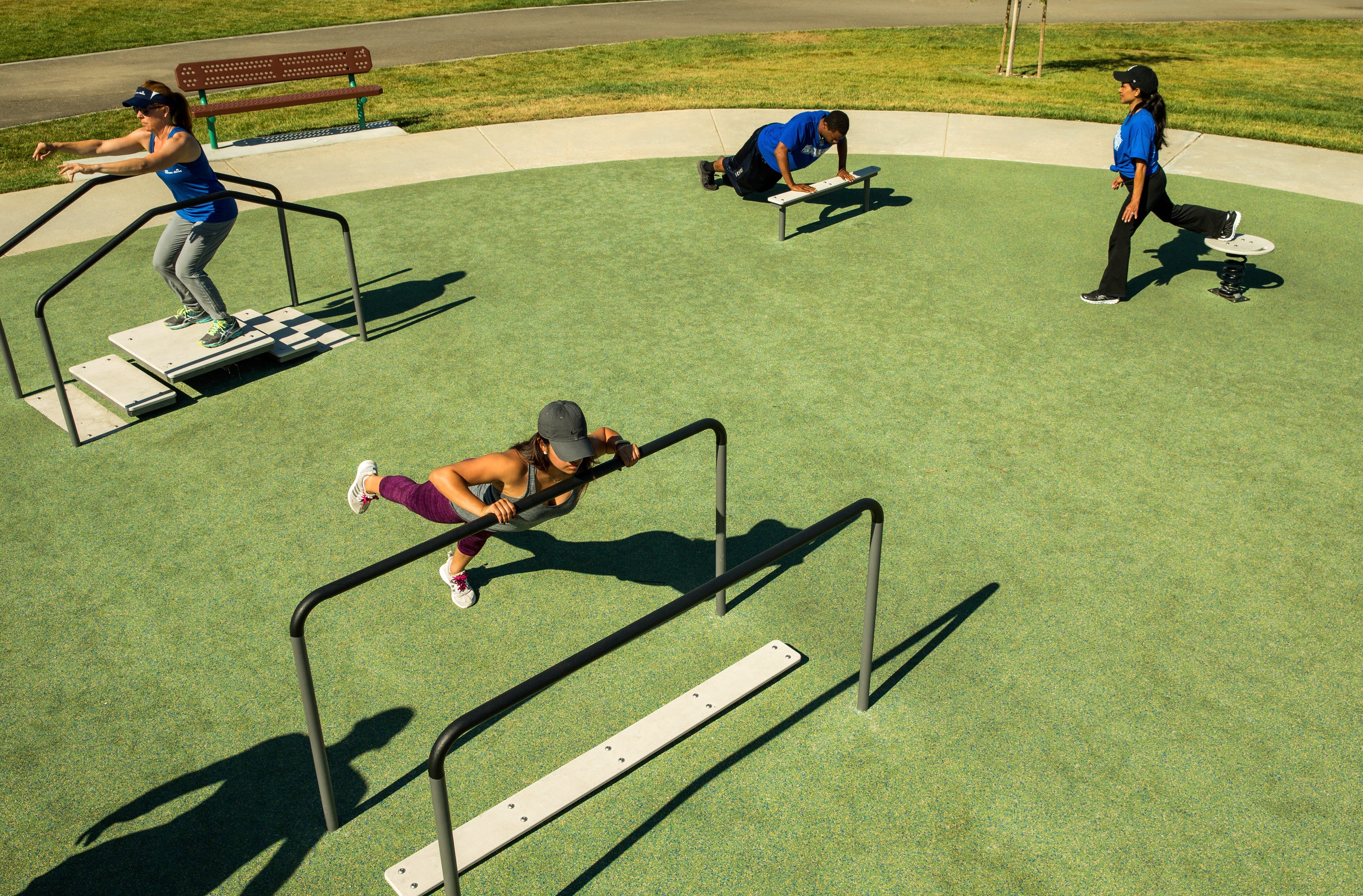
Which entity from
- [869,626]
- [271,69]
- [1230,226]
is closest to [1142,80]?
[1230,226]

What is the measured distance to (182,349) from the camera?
21.9ft

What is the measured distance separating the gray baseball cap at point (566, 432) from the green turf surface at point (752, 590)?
1062mm

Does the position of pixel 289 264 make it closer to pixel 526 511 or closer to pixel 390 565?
pixel 526 511

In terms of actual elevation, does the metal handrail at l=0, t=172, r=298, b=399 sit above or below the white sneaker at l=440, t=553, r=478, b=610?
above

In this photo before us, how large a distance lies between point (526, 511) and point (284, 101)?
33.7ft

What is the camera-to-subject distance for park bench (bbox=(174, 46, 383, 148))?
11.8 meters

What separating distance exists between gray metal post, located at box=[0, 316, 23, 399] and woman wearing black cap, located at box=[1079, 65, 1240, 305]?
7394mm

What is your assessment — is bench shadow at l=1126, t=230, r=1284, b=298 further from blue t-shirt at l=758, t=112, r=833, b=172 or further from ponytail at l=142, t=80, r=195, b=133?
ponytail at l=142, t=80, r=195, b=133

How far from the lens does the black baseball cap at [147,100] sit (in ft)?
20.3

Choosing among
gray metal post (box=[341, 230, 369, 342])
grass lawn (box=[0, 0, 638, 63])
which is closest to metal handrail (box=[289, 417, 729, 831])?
gray metal post (box=[341, 230, 369, 342])

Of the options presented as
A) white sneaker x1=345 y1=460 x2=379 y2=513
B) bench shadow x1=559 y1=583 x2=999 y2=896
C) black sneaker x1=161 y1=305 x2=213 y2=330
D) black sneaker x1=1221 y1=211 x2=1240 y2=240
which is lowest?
bench shadow x1=559 y1=583 x2=999 y2=896

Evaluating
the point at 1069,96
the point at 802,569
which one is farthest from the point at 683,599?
the point at 1069,96

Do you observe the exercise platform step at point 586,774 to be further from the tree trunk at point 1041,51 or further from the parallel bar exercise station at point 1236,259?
the tree trunk at point 1041,51

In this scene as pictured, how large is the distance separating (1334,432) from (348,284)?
280 inches
